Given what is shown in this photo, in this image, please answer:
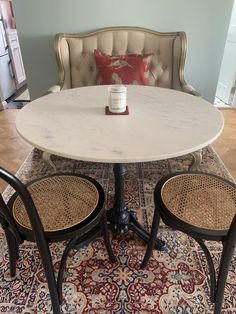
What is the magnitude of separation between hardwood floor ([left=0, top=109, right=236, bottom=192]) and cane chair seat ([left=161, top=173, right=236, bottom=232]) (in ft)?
3.30

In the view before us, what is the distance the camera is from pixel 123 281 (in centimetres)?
123

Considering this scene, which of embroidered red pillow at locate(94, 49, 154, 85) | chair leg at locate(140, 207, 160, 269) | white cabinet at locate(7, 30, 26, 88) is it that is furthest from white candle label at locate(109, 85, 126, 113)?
white cabinet at locate(7, 30, 26, 88)

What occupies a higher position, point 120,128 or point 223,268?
point 120,128

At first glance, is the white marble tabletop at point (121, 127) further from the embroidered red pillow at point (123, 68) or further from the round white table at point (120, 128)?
the embroidered red pillow at point (123, 68)

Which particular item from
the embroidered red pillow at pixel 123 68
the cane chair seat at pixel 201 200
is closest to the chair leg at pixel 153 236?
the cane chair seat at pixel 201 200

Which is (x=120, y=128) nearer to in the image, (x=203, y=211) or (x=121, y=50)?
(x=203, y=211)

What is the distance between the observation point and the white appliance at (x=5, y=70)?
3.59 metres

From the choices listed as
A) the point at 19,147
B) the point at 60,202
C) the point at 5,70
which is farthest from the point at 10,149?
the point at 5,70

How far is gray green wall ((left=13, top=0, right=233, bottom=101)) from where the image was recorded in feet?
7.66

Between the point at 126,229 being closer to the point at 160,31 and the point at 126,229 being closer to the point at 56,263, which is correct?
the point at 56,263

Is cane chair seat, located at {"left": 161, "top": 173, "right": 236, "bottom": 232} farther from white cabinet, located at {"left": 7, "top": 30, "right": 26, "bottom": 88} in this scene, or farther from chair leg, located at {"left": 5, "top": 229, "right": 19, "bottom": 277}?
white cabinet, located at {"left": 7, "top": 30, "right": 26, "bottom": 88}

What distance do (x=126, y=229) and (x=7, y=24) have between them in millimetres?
3902

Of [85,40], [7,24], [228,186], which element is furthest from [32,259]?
[7,24]

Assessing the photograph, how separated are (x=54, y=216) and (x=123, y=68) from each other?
60.6 inches
